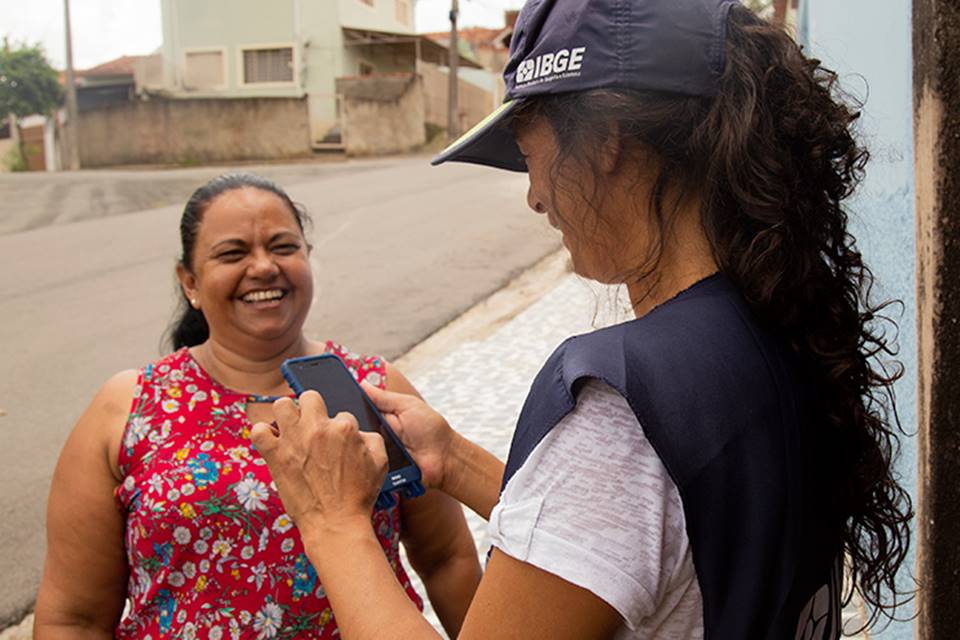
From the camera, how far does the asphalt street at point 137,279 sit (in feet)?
17.7

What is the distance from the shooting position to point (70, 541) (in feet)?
7.18

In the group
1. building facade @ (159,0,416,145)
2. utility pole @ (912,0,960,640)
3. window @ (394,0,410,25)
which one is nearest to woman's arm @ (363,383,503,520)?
utility pole @ (912,0,960,640)

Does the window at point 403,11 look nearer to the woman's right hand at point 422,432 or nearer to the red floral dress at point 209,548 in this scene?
the red floral dress at point 209,548

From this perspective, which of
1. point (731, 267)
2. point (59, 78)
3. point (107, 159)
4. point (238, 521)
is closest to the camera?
point (731, 267)

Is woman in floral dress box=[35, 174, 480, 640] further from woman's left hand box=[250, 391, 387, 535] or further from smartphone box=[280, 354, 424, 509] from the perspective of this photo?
woman's left hand box=[250, 391, 387, 535]

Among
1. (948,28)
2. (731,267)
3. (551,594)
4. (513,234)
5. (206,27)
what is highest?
(206,27)

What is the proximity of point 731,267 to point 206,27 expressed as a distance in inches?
1307

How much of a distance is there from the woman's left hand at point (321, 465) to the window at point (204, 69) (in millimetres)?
32302

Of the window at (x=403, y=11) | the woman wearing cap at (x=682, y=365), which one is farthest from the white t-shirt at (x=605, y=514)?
the window at (x=403, y=11)

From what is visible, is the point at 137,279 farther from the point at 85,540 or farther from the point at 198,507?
the point at 198,507

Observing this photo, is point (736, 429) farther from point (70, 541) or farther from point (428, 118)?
point (428, 118)

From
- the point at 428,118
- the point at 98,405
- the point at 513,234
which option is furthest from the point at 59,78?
the point at 98,405

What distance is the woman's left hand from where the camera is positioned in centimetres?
141

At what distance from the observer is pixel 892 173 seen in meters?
2.61
